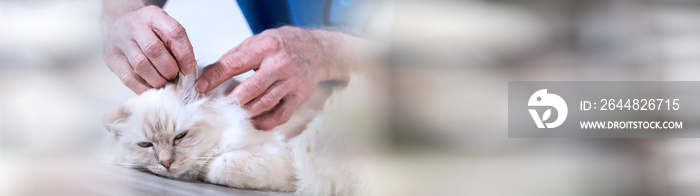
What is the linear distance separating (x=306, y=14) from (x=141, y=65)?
1.49 feet

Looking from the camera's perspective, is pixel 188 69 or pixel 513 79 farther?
pixel 513 79

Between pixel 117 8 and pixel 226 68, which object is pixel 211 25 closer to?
pixel 226 68

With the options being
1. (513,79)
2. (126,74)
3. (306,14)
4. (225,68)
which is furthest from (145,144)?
(513,79)

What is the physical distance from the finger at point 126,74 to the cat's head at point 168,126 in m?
0.02

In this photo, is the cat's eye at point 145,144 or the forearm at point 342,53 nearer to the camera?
the cat's eye at point 145,144

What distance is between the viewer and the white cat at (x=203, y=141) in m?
1.18

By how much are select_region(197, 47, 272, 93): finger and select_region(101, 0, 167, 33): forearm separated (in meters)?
0.22

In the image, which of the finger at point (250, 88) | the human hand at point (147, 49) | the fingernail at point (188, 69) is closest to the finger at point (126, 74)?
the human hand at point (147, 49)

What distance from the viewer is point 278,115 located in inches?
48.6


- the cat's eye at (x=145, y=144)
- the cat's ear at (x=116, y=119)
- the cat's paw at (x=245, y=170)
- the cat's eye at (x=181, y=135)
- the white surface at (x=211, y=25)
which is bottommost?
the cat's paw at (x=245, y=170)

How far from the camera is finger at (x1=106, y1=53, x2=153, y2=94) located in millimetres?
1168

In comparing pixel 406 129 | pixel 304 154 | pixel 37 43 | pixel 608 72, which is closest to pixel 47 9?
pixel 37 43

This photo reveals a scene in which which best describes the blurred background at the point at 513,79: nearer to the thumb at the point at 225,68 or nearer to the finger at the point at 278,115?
the finger at the point at 278,115

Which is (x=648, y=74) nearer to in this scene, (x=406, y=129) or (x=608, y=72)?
(x=608, y=72)
